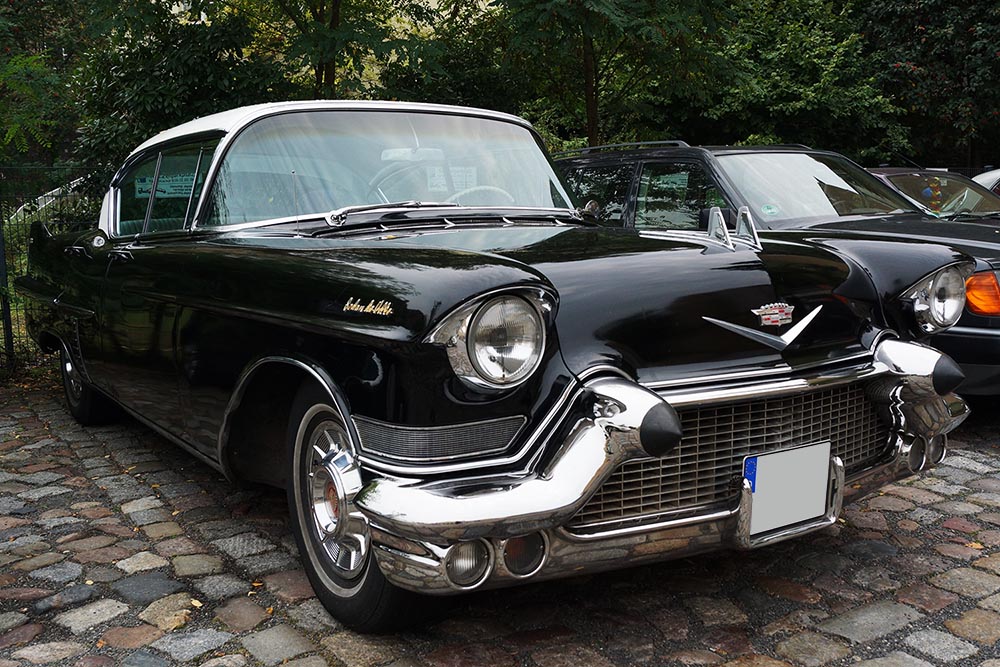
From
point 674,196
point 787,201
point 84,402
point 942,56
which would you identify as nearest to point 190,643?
point 84,402

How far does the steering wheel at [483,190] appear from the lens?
3568 mm

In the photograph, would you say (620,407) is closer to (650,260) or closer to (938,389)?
(650,260)

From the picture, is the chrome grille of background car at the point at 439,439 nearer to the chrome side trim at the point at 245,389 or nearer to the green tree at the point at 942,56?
the chrome side trim at the point at 245,389

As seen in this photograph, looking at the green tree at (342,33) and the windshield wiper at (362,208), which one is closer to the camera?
the windshield wiper at (362,208)

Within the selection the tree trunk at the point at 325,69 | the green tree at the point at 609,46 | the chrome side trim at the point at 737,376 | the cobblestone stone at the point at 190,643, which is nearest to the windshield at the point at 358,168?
the chrome side trim at the point at 737,376

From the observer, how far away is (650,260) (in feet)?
8.96

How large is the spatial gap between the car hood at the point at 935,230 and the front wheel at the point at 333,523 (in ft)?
10.7

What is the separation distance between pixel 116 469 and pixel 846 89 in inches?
609

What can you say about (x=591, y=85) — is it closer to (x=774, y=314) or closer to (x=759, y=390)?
(x=774, y=314)

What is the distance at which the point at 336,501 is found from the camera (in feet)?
8.98

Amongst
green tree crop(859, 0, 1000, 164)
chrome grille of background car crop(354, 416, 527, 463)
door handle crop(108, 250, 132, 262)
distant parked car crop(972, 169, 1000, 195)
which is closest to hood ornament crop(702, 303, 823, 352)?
chrome grille of background car crop(354, 416, 527, 463)

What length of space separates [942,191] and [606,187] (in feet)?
11.6

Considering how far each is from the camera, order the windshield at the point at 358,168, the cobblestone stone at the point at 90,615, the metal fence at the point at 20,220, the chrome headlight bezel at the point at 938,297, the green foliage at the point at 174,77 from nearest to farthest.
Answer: the cobblestone stone at the point at 90,615
the chrome headlight bezel at the point at 938,297
the windshield at the point at 358,168
the metal fence at the point at 20,220
the green foliage at the point at 174,77

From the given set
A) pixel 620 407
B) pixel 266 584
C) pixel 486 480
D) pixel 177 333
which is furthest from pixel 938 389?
pixel 177 333
